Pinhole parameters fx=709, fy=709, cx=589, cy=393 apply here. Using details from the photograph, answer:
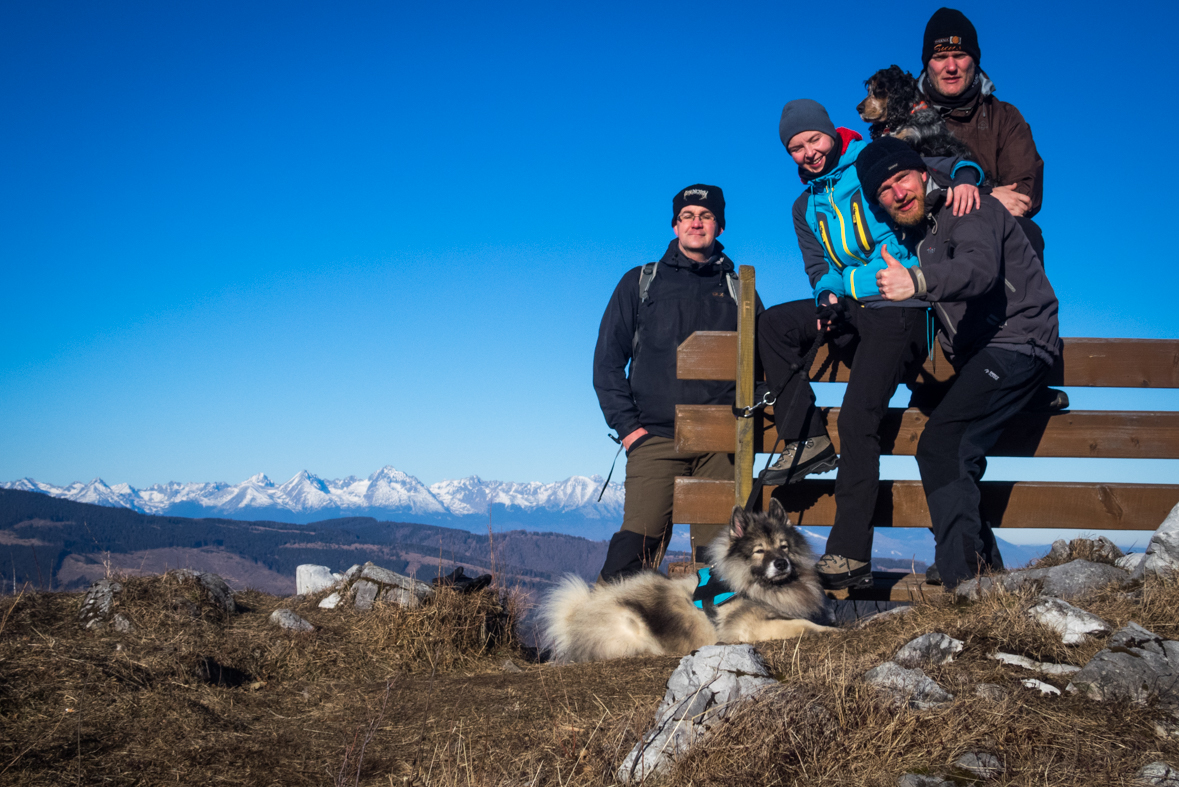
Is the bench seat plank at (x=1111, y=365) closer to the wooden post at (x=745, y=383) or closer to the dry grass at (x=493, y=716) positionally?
the wooden post at (x=745, y=383)

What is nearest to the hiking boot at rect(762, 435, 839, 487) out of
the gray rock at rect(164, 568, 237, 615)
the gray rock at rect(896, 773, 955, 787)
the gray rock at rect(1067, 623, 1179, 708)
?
the gray rock at rect(1067, 623, 1179, 708)

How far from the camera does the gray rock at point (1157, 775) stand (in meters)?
2.35

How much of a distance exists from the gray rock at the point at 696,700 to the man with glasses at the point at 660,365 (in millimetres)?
3122

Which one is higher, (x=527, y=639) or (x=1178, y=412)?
(x=1178, y=412)

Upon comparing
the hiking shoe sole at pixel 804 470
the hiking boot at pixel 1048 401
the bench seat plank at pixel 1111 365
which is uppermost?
the bench seat plank at pixel 1111 365

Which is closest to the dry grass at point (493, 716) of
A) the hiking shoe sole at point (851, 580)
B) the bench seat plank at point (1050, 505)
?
the hiking shoe sole at point (851, 580)

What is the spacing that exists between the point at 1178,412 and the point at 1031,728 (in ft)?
15.8

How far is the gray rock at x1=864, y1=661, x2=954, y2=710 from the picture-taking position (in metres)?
3.02

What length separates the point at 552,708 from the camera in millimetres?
4031

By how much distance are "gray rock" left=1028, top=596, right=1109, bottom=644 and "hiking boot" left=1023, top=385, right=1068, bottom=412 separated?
244 centimetres

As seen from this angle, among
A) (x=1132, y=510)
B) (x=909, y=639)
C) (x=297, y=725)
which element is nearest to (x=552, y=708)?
(x=297, y=725)

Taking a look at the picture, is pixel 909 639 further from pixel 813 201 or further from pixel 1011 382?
pixel 813 201

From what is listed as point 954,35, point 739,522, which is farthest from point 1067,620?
point 954,35

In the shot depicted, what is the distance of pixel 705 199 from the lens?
23.5 feet
